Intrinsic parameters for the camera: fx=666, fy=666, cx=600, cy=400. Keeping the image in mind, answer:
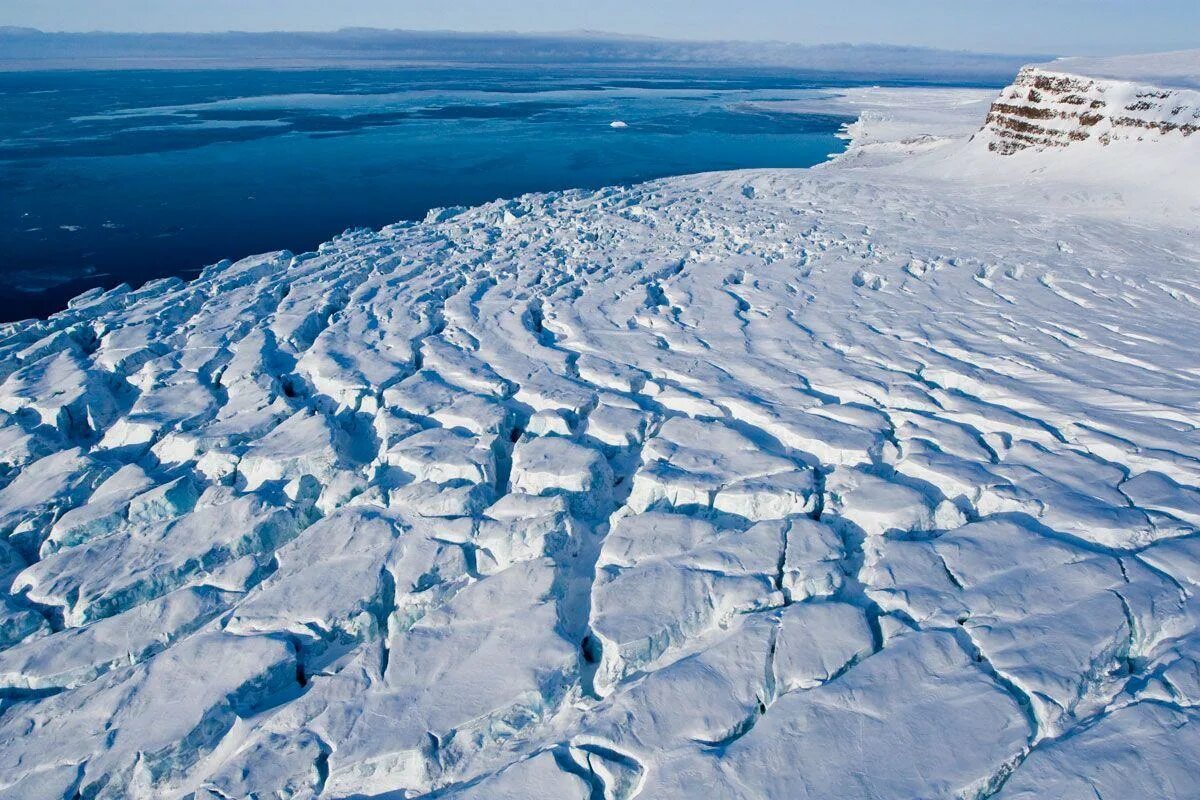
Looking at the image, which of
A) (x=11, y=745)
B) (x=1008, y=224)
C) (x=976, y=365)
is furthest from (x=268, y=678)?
(x=1008, y=224)

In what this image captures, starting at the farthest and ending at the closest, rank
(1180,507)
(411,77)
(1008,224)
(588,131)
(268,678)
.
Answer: (411,77) < (588,131) < (1008,224) < (1180,507) < (268,678)

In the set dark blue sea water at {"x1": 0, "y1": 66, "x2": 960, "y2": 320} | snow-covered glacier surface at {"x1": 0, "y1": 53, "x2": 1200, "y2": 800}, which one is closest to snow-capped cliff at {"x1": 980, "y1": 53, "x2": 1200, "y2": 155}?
dark blue sea water at {"x1": 0, "y1": 66, "x2": 960, "y2": 320}

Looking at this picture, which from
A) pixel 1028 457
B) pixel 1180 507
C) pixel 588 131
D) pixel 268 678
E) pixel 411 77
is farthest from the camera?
pixel 411 77

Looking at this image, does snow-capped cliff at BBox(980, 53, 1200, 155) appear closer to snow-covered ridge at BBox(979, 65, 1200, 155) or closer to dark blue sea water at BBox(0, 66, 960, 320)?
snow-covered ridge at BBox(979, 65, 1200, 155)

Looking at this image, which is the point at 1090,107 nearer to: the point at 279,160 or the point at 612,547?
the point at 612,547

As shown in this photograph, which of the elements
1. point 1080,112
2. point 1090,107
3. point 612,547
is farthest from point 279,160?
point 612,547

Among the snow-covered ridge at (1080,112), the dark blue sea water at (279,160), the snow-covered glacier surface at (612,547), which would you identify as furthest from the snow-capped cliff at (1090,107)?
the snow-covered glacier surface at (612,547)

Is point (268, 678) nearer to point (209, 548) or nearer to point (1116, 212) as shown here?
point (209, 548)
